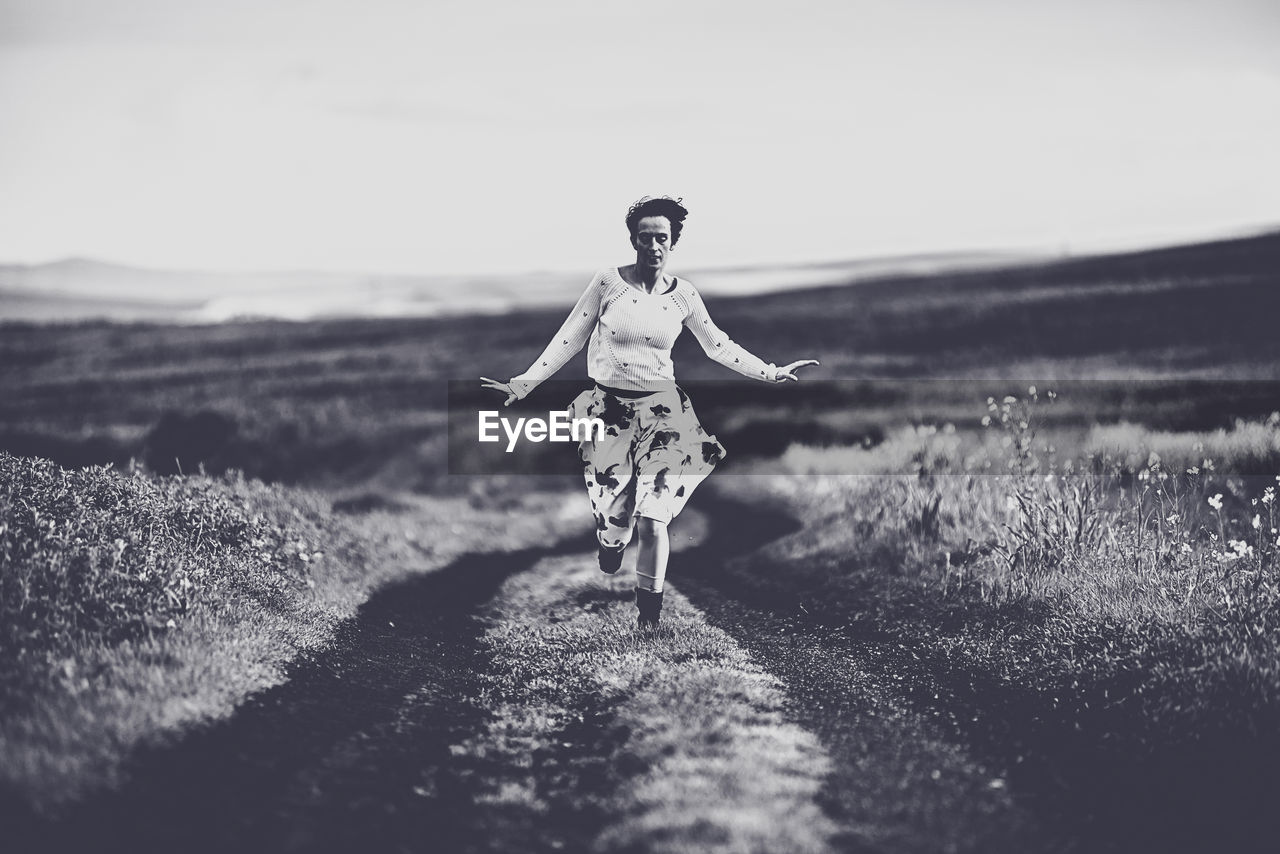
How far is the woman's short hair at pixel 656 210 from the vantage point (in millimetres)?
7336

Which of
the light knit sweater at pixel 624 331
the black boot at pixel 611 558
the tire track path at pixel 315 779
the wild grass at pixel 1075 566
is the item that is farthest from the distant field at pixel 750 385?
the tire track path at pixel 315 779

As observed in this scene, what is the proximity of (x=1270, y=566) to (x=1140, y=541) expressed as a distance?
115cm

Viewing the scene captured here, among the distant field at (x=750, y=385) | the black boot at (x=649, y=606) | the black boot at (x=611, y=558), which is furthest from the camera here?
the distant field at (x=750, y=385)

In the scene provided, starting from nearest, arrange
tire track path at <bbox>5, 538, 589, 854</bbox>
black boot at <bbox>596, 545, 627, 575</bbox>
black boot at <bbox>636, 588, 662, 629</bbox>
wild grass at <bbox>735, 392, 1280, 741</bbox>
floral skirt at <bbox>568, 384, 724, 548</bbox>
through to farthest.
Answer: tire track path at <bbox>5, 538, 589, 854</bbox> < wild grass at <bbox>735, 392, 1280, 741</bbox> < floral skirt at <bbox>568, 384, 724, 548</bbox> < black boot at <bbox>636, 588, 662, 629</bbox> < black boot at <bbox>596, 545, 627, 575</bbox>

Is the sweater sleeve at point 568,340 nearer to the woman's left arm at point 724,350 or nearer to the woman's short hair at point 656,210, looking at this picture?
the woman's short hair at point 656,210

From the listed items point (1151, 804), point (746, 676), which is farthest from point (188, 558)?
point (1151, 804)

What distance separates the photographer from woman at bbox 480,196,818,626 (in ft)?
24.3

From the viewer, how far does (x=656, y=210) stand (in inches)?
290

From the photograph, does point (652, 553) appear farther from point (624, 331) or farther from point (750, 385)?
point (750, 385)

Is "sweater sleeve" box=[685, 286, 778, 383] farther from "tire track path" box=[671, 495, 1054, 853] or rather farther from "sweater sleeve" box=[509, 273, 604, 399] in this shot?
"tire track path" box=[671, 495, 1054, 853]

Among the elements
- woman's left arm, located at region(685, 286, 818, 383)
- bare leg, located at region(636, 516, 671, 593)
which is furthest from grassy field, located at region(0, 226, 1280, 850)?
woman's left arm, located at region(685, 286, 818, 383)

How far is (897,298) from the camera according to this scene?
26625mm

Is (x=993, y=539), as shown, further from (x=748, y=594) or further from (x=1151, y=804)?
(x=1151, y=804)

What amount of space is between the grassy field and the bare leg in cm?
52
